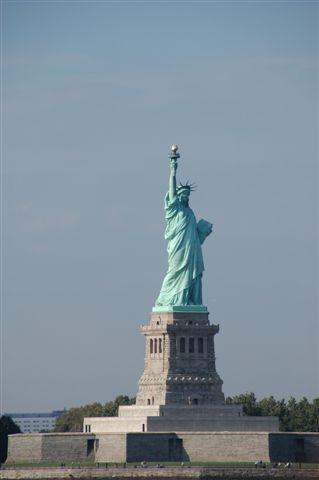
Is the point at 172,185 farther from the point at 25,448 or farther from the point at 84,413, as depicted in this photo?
the point at 84,413

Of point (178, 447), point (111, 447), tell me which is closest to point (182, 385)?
point (178, 447)

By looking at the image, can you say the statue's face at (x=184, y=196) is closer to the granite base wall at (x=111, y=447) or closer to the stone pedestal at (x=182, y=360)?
the stone pedestal at (x=182, y=360)

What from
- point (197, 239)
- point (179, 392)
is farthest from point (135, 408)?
point (197, 239)

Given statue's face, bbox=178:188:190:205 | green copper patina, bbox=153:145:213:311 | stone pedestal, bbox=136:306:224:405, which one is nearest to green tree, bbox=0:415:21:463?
stone pedestal, bbox=136:306:224:405

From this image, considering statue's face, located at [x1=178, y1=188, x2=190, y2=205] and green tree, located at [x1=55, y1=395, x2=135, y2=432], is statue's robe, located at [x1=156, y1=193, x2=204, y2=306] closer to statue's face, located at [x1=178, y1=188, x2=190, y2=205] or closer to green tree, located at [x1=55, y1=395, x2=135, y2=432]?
statue's face, located at [x1=178, y1=188, x2=190, y2=205]

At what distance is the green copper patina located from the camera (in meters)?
118

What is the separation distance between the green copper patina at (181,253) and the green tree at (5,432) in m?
12.2

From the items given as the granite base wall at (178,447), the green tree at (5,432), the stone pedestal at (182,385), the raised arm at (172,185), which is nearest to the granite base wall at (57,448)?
the granite base wall at (178,447)

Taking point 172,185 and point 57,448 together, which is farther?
point 172,185

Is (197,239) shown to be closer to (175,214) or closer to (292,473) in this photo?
(175,214)

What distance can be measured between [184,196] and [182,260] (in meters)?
3.51

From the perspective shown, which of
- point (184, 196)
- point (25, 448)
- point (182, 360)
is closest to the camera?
point (25, 448)

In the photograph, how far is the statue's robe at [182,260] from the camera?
118 metres

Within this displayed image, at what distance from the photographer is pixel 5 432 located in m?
124
